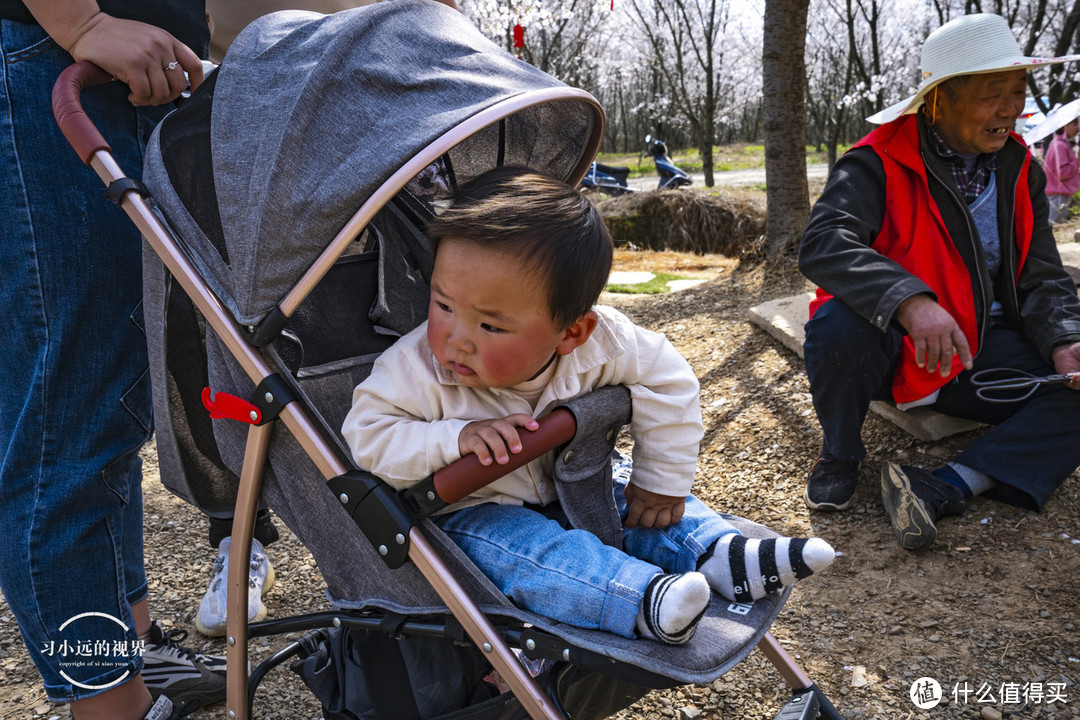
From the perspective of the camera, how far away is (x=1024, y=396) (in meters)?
2.82

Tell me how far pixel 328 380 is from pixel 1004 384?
2316mm

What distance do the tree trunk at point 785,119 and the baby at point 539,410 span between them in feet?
12.6

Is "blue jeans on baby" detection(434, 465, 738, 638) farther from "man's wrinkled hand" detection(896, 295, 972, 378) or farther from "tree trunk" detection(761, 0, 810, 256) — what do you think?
"tree trunk" detection(761, 0, 810, 256)

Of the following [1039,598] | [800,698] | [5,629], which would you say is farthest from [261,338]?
[1039,598]

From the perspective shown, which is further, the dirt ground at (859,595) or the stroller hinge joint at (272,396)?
the dirt ground at (859,595)

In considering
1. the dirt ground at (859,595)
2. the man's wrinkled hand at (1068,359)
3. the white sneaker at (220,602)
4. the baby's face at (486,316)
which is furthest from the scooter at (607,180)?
the baby's face at (486,316)

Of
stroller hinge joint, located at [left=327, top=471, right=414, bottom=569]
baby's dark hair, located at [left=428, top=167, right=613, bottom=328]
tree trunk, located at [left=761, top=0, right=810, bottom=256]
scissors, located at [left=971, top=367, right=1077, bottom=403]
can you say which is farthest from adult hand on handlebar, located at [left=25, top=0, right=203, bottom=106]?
tree trunk, located at [left=761, top=0, right=810, bottom=256]

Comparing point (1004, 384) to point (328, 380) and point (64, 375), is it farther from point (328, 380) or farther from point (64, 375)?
point (64, 375)

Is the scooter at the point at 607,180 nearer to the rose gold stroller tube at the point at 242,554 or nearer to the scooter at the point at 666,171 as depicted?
the scooter at the point at 666,171

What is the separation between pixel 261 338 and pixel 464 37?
2.44 feet

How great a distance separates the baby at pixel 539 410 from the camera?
1447mm

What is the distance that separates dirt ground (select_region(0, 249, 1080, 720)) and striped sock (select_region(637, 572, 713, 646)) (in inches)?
35.3

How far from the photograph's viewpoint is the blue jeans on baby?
141 centimetres

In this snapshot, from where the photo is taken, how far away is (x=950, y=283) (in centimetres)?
285
